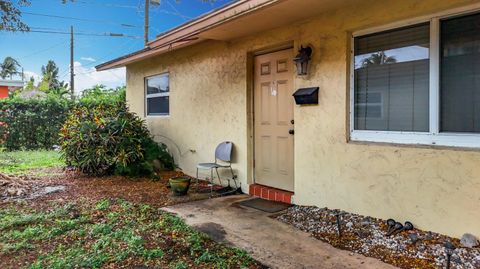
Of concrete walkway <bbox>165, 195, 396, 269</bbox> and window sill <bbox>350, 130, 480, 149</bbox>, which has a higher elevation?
window sill <bbox>350, 130, 480, 149</bbox>

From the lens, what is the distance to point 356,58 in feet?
13.1

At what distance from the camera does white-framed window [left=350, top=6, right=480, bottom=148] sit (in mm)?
3074

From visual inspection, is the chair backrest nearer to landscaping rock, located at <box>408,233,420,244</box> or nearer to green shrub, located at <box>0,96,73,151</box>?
landscaping rock, located at <box>408,233,420,244</box>

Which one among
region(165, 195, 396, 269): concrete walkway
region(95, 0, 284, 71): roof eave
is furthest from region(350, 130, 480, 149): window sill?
region(95, 0, 284, 71): roof eave

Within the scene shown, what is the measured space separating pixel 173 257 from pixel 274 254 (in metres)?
0.91

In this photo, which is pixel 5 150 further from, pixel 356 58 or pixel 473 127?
pixel 473 127

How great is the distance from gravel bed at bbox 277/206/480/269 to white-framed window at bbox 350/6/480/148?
914mm

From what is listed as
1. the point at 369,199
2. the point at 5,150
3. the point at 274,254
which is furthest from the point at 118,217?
the point at 5,150

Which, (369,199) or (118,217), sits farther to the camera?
(118,217)

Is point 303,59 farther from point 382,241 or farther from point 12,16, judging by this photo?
point 12,16

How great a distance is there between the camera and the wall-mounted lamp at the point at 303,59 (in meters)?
4.36

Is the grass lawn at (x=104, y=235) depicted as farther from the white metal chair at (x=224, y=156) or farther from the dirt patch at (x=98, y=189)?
the white metal chair at (x=224, y=156)

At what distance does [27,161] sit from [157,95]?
3.99 m

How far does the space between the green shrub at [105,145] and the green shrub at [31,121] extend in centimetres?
525
